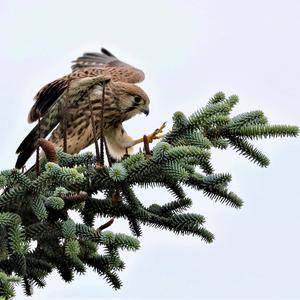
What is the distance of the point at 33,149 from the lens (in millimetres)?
7051

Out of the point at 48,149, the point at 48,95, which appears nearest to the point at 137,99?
the point at 48,95

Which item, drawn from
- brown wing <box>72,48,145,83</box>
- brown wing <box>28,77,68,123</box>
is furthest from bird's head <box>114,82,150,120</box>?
brown wing <box>28,77,68,123</box>

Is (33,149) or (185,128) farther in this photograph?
(33,149)

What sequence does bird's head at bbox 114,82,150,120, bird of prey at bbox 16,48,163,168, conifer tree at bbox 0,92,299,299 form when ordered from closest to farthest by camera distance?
1. conifer tree at bbox 0,92,299,299
2. bird of prey at bbox 16,48,163,168
3. bird's head at bbox 114,82,150,120

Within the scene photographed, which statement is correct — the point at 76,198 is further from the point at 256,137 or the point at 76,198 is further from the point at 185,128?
the point at 256,137

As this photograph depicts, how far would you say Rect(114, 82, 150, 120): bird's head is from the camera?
29.3 ft

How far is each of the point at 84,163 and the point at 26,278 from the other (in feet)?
2.48

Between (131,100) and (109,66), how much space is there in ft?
5.15

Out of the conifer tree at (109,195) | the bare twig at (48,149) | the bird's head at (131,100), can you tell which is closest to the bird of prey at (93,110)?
the bird's head at (131,100)

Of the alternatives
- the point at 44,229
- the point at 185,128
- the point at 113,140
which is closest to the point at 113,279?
the point at 44,229

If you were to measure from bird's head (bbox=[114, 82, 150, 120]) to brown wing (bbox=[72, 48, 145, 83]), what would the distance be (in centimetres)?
34

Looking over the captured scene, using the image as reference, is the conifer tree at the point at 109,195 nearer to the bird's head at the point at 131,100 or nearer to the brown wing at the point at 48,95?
the brown wing at the point at 48,95

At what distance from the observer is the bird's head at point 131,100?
29.3ft

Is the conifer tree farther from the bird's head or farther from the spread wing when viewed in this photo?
the bird's head
